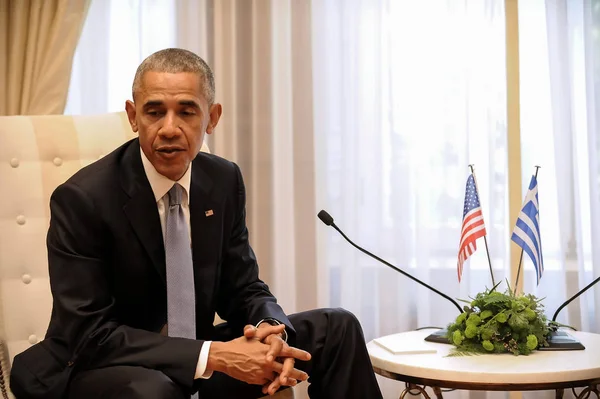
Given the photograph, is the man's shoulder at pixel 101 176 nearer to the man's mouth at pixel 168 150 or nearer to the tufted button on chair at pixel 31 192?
the man's mouth at pixel 168 150

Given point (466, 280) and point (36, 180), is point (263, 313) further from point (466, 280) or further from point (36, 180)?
point (466, 280)

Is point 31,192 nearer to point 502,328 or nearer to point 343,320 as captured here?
point 343,320

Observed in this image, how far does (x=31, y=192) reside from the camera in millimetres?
2479

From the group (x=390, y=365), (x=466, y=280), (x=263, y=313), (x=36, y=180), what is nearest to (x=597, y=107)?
(x=466, y=280)

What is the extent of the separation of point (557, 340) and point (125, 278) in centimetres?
135

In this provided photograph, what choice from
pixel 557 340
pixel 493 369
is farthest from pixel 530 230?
pixel 493 369

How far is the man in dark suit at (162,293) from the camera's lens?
1684mm

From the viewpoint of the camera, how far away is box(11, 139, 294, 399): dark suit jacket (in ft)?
5.55

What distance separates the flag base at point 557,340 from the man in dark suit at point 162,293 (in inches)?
27.1

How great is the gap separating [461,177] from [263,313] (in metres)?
1.64

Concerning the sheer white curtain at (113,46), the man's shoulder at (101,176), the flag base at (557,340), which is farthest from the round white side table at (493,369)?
the sheer white curtain at (113,46)

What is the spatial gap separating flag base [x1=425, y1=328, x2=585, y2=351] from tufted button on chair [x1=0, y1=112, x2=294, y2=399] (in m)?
1.21

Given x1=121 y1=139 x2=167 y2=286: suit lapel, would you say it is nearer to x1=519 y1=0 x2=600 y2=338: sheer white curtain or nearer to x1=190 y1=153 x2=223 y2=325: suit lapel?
x1=190 y1=153 x2=223 y2=325: suit lapel

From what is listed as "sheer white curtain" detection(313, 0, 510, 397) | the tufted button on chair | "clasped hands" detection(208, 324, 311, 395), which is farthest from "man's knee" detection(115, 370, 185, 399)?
"sheer white curtain" detection(313, 0, 510, 397)
